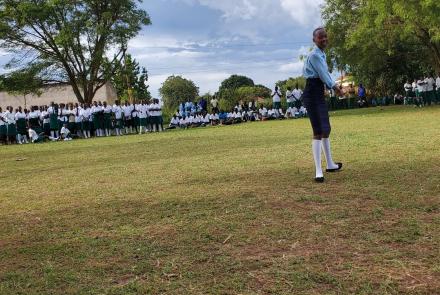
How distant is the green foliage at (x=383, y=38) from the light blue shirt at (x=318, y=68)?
53.5 ft

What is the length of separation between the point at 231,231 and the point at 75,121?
22.6 metres

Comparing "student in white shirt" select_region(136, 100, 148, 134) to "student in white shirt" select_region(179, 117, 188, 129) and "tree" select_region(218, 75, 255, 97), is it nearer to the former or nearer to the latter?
"student in white shirt" select_region(179, 117, 188, 129)

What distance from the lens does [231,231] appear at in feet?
15.5

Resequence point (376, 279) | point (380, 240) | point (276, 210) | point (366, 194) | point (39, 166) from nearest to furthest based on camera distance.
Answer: point (376, 279) < point (380, 240) < point (276, 210) < point (366, 194) < point (39, 166)

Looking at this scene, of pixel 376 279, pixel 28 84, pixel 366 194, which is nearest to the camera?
pixel 376 279

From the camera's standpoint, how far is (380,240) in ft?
13.8

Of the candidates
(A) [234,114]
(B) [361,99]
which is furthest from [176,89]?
(A) [234,114]

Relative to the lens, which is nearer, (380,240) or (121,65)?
(380,240)

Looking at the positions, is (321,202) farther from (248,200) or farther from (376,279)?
(376,279)

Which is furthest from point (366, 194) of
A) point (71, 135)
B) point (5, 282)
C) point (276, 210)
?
point (71, 135)

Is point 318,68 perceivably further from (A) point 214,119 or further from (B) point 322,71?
(A) point 214,119

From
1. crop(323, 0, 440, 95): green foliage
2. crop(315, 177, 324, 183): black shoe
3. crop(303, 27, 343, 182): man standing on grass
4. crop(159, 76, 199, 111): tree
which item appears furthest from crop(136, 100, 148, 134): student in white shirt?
crop(159, 76, 199, 111): tree

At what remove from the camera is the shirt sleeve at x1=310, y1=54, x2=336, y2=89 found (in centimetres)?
707

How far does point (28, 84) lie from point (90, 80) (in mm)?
4173
